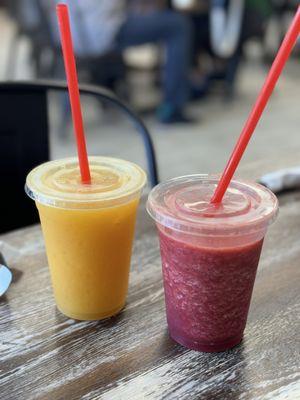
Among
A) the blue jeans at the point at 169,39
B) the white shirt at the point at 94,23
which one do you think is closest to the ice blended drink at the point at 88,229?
the white shirt at the point at 94,23

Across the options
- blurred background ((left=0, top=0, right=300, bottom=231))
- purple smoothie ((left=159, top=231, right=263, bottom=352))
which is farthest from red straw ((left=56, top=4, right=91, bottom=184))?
blurred background ((left=0, top=0, right=300, bottom=231))

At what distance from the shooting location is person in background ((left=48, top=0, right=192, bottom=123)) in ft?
10.2

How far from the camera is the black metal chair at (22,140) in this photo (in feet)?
4.15

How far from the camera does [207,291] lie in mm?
608

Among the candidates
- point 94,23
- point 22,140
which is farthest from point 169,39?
point 22,140

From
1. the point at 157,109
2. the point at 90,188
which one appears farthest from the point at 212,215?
the point at 157,109

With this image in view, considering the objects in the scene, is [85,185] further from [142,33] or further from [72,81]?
[142,33]

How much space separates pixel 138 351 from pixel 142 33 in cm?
298

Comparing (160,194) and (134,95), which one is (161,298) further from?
(134,95)

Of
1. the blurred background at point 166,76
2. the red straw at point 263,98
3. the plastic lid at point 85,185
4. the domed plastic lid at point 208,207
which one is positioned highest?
the red straw at point 263,98

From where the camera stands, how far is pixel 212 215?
23.3 inches

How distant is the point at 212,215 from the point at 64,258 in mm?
202

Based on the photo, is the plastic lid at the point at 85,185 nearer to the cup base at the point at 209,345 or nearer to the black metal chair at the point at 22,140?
the cup base at the point at 209,345

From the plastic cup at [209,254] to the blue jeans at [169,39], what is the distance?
284 centimetres
